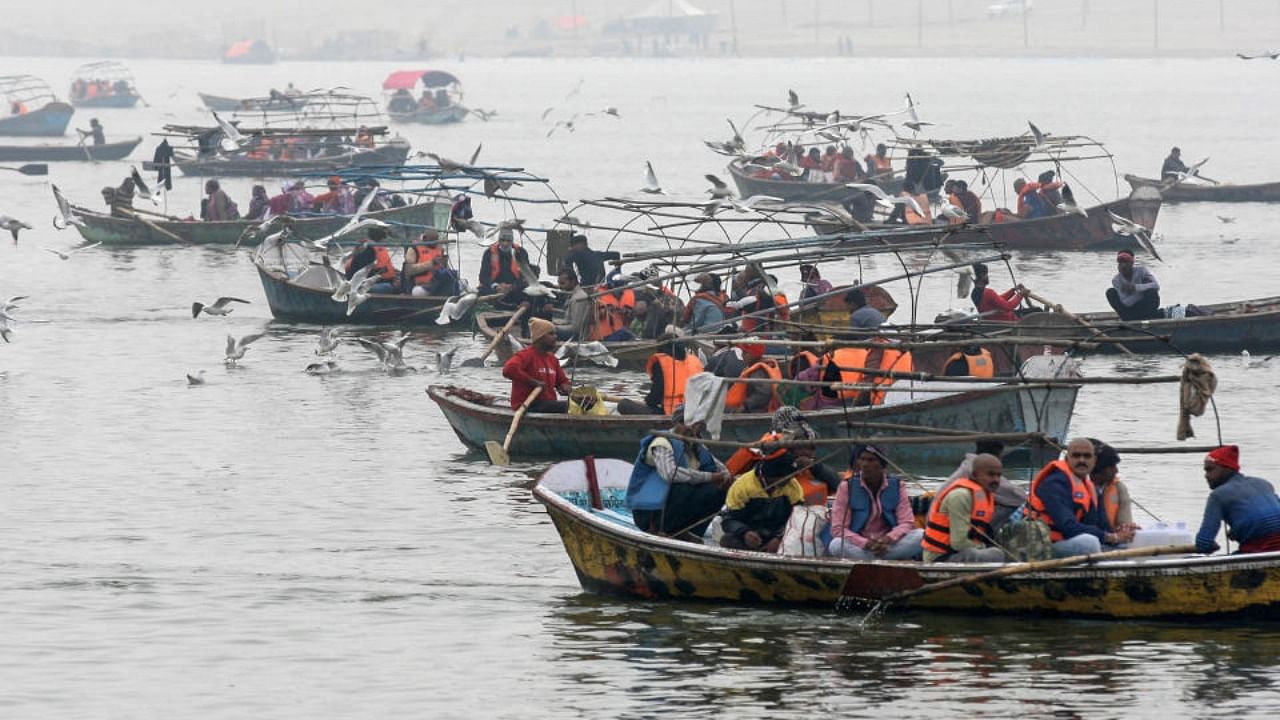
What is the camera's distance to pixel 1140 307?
28281 millimetres

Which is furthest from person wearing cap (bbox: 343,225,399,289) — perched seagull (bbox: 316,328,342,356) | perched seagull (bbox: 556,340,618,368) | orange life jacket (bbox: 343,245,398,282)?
perched seagull (bbox: 556,340,618,368)

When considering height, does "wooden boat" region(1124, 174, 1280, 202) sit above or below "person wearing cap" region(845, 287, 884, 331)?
below

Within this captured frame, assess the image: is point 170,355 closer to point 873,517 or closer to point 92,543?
point 92,543

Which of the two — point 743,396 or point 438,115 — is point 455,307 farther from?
point 438,115

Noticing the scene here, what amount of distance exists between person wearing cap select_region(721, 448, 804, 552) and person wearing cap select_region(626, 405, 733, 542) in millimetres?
465

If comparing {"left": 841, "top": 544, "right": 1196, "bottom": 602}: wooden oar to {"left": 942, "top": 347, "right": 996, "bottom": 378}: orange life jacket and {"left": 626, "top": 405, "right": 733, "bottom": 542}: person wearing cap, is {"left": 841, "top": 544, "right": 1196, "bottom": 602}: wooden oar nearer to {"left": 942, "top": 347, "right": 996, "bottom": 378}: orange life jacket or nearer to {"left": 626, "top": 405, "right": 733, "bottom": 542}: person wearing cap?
{"left": 626, "top": 405, "right": 733, "bottom": 542}: person wearing cap

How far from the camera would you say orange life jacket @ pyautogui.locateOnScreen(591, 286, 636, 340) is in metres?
27.6

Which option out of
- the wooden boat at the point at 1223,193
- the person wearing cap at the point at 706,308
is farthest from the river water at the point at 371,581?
the wooden boat at the point at 1223,193

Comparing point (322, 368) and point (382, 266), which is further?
point (382, 266)

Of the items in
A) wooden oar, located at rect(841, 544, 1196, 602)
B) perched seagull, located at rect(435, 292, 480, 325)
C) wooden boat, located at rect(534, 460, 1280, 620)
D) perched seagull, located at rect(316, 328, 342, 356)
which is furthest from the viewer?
perched seagull, located at rect(316, 328, 342, 356)

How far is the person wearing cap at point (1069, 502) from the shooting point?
14.9 meters

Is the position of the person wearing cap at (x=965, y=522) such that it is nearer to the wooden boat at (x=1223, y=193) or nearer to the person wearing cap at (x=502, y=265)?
the person wearing cap at (x=502, y=265)

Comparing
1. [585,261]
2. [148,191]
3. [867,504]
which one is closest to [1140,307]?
[585,261]

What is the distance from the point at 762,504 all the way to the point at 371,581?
12.3 feet
